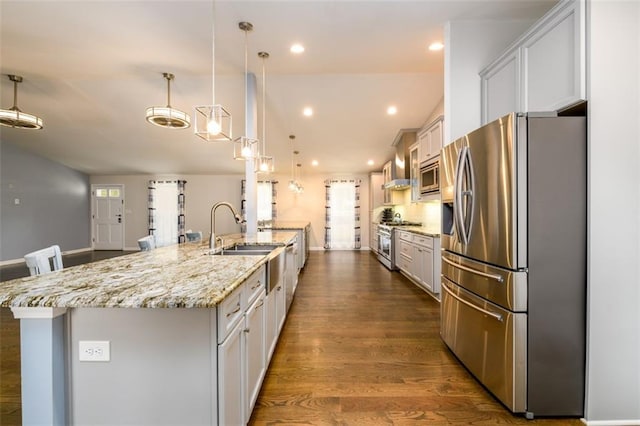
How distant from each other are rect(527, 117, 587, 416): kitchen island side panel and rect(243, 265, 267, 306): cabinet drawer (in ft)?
5.30

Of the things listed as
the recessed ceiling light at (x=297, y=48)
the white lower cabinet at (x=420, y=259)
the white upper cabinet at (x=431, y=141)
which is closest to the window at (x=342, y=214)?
the white lower cabinet at (x=420, y=259)

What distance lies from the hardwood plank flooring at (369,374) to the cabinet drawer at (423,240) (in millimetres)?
778

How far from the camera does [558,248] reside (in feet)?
5.35

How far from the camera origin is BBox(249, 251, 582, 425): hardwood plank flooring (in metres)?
1.68

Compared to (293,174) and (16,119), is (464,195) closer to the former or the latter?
(16,119)

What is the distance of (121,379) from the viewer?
3.76ft

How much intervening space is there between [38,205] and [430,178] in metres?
8.97

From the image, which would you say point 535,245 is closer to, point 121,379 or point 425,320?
point 425,320

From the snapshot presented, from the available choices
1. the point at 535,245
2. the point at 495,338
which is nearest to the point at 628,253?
the point at 535,245

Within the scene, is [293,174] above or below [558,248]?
above

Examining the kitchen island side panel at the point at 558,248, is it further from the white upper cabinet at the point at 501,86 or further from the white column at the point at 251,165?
the white column at the point at 251,165

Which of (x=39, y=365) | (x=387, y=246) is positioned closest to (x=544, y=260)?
(x=39, y=365)

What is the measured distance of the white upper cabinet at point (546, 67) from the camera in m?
1.66

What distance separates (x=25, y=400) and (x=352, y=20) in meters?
3.23
